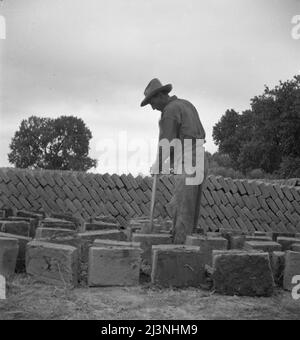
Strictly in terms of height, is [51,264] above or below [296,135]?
below

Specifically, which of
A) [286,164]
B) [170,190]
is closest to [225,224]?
[170,190]

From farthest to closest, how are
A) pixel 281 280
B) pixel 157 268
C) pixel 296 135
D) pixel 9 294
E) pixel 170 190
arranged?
pixel 296 135, pixel 170 190, pixel 281 280, pixel 157 268, pixel 9 294

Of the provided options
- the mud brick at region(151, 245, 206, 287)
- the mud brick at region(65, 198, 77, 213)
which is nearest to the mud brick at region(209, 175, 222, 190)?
the mud brick at region(65, 198, 77, 213)

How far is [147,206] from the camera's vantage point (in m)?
10.2

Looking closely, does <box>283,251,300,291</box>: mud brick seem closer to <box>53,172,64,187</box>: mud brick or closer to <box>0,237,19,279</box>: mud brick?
<box>0,237,19,279</box>: mud brick

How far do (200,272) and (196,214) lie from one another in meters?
1.33

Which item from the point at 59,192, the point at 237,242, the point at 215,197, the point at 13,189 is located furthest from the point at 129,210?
the point at 237,242

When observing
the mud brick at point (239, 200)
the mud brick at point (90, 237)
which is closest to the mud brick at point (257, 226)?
the mud brick at point (239, 200)

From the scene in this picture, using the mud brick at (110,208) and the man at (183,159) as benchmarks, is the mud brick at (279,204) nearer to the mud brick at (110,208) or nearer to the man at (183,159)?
the mud brick at (110,208)

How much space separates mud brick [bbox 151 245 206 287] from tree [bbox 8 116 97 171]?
4030 cm

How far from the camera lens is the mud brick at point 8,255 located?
15.0ft

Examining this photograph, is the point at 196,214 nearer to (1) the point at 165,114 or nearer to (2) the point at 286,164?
(1) the point at 165,114

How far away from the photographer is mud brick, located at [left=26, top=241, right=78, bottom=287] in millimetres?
4324
